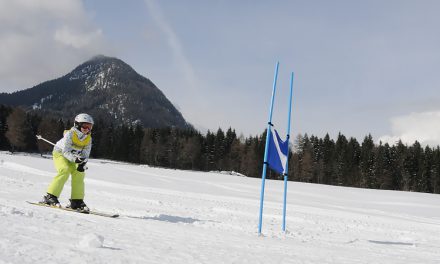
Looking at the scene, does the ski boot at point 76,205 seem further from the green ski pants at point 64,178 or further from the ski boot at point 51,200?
the ski boot at point 51,200

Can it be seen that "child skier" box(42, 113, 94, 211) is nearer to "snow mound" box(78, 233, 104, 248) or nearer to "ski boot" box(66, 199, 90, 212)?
"ski boot" box(66, 199, 90, 212)

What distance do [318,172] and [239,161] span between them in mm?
18997

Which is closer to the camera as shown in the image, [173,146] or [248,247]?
[248,247]

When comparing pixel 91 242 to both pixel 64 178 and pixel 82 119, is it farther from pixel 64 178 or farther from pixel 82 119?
pixel 82 119

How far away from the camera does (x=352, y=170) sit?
84.2m

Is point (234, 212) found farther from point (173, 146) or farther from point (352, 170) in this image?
point (173, 146)

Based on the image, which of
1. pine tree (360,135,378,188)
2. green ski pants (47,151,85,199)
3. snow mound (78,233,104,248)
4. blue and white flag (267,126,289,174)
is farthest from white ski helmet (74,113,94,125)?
pine tree (360,135,378,188)

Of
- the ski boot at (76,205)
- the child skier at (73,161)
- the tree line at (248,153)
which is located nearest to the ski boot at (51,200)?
the child skier at (73,161)

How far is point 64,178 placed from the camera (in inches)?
332

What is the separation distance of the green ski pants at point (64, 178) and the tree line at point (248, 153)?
73.1 metres

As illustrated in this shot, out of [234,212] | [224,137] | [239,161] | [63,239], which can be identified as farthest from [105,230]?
[224,137]

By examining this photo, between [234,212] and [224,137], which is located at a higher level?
[224,137]

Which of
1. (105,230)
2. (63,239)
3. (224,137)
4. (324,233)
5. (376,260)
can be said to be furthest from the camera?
(224,137)

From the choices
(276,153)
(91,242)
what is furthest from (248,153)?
(91,242)
